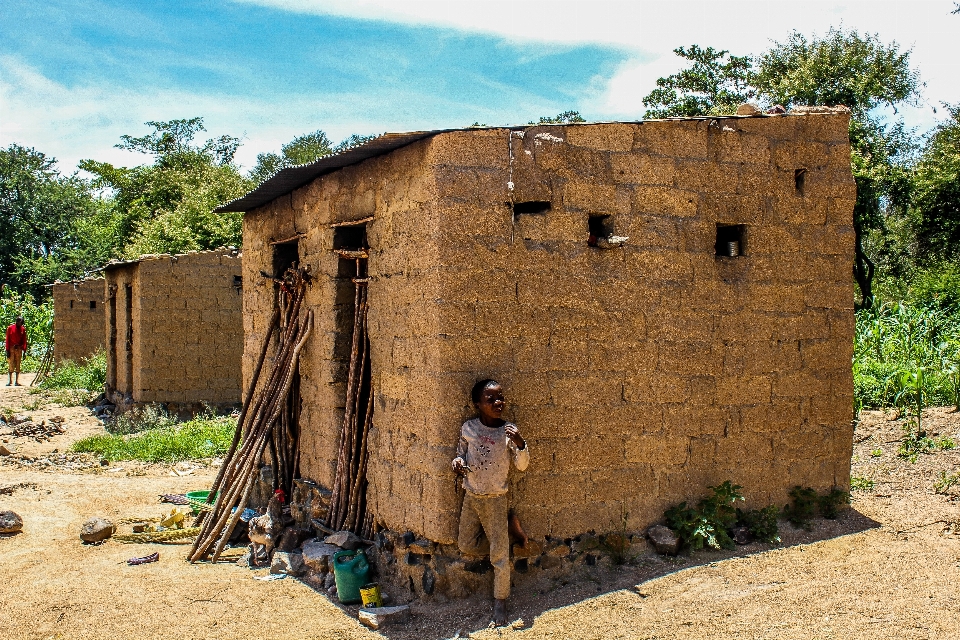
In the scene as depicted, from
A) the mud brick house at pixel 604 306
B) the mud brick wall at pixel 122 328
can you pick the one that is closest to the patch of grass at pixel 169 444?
the mud brick wall at pixel 122 328

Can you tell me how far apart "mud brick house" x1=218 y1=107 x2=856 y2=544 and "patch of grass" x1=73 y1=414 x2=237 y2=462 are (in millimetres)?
5248

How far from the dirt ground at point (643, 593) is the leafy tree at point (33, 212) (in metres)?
29.8

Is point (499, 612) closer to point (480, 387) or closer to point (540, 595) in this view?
point (540, 595)

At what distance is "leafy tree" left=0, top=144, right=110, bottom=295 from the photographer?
3438 cm

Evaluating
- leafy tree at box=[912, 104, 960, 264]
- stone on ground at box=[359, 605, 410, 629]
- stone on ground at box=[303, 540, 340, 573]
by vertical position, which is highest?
leafy tree at box=[912, 104, 960, 264]

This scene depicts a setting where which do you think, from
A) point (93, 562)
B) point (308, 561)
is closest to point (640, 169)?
point (308, 561)

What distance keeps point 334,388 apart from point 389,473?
1.08 metres

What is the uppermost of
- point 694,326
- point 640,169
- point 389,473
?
point 640,169

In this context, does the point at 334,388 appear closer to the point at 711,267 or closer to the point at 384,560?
the point at 384,560

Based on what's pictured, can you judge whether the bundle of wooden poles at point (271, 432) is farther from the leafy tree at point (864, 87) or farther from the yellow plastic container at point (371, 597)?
the leafy tree at point (864, 87)

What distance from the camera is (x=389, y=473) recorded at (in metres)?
5.60

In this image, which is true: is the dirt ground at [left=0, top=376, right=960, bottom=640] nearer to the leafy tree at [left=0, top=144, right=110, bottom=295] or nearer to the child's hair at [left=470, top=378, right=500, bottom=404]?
the child's hair at [left=470, top=378, right=500, bottom=404]

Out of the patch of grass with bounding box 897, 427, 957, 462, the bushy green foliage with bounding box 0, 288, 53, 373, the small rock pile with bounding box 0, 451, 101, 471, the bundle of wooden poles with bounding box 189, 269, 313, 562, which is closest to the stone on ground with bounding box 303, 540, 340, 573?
the bundle of wooden poles with bounding box 189, 269, 313, 562

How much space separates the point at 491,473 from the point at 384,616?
113 centimetres
